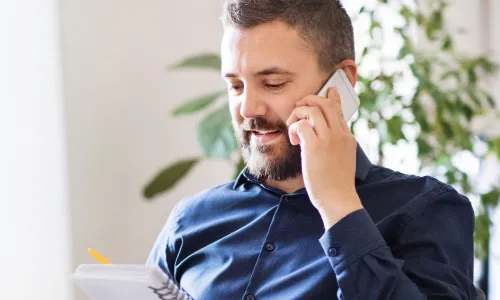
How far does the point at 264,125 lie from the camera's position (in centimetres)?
128

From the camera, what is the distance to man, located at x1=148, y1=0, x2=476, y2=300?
1.10 metres

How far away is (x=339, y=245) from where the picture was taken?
1091 millimetres

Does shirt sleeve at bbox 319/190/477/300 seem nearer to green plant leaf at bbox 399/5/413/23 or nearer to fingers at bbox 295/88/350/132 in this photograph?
fingers at bbox 295/88/350/132

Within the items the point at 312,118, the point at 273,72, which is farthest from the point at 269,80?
the point at 312,118

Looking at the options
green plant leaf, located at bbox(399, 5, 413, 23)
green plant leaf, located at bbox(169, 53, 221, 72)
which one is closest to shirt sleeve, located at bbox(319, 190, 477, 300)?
green plant leaf, located at bbox(169, 53, 221, 72)

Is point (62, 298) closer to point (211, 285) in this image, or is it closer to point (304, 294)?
point (211, 285)

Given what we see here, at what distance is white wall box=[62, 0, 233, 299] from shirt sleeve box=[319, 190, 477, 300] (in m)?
1.29

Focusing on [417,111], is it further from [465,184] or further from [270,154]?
[270,154]

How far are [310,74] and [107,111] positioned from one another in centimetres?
123

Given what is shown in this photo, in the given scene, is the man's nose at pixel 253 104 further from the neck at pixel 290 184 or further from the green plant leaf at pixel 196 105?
the green plant leaf at pixel 196 105

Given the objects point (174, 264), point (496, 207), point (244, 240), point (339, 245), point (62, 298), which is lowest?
point (62, 298)

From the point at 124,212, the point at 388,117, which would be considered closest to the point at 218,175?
the point at 124,212

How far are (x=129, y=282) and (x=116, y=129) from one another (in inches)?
56.8

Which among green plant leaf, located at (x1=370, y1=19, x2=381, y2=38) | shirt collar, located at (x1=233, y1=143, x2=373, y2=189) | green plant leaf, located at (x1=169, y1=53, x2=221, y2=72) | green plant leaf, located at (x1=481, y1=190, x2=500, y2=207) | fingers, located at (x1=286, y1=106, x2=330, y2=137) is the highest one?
green plant leaf, located at (x1=370, y1=19, x2=381, y2=38)
